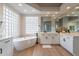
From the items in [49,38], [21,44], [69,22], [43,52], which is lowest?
[43,52]

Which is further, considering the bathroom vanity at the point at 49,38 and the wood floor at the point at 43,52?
the bathroom vanity at the point at 49,38

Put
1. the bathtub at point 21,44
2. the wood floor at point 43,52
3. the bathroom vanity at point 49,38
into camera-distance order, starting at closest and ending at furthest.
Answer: the wood floor at point 43,52 < the bathtub at point 21,44 < the bathroom vanity at point 49,38

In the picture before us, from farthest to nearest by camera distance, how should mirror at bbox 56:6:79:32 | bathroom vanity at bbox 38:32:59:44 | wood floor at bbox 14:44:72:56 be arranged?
bathroom vanity at bbox 38:32:59:44, mirror at bbox 56:6:79:32, wood floor at bbox 14:44:72:56

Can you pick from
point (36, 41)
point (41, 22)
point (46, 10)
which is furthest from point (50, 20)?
point (36, 41)

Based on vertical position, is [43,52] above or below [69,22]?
below

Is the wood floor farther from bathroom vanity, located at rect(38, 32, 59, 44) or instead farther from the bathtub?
bathroom vanity, located at rect(38, 32, 59, 44)

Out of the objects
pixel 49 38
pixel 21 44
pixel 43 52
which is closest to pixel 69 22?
pixel 49 38

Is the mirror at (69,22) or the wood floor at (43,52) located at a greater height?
the mirror at (69,22)

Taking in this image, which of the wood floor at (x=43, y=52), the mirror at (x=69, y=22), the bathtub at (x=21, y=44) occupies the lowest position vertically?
the wood floor at (x=43, y=52)

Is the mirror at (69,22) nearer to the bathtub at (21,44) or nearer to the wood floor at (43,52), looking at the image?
the wood floor at (43,52)

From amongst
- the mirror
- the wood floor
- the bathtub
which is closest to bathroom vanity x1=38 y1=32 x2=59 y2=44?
the mirror

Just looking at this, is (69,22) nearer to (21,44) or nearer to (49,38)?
(49,38)

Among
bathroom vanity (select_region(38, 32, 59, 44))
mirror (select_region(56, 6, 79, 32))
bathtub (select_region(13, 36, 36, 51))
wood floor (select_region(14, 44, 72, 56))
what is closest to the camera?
wood floor (select_region(14, 44, 72, 56))

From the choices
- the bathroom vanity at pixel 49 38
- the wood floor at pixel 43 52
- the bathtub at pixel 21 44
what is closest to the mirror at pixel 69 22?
the bathroom vanity at pixel 49 38
